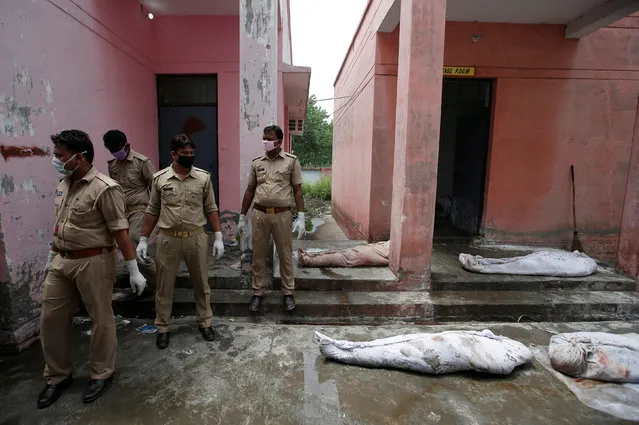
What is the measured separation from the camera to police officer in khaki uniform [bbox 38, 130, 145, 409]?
234 cm

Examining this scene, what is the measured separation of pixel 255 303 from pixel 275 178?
1340mm

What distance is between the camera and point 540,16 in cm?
565

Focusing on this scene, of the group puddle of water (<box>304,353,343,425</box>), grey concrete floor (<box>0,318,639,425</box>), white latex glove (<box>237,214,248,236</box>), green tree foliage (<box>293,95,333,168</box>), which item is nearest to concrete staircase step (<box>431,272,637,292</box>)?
grey concrete floor (<box>0,318,639,425</box>)

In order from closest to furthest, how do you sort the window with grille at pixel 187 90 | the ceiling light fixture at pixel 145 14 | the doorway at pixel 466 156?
the ceiling light fixture at pixel 145 14, the window with grille at pixel 187 90, the doorway at pixel 466 156

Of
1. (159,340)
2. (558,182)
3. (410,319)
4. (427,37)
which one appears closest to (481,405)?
(410,319)

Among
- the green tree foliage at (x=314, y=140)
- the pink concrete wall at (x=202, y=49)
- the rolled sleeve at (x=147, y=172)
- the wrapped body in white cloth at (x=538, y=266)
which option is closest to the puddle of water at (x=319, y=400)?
the rolled sleeve at (x=147, y=172)

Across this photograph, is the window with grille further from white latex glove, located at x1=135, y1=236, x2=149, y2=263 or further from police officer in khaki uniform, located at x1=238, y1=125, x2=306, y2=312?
white latex glove, located at x1=135, y1=236, x2=149, y2=263

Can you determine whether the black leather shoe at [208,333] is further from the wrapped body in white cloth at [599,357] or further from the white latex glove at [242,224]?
the wrapped body in white cloth at [599,357]

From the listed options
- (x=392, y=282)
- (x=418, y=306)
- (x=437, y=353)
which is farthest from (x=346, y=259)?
(x=437, y=353)

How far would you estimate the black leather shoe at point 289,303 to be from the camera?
3.74 m

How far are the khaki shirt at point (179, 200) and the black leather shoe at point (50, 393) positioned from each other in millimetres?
1308

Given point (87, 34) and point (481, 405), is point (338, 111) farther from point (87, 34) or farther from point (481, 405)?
point (481, 405)

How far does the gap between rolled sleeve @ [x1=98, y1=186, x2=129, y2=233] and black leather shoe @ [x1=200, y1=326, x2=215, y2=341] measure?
49.7 inches

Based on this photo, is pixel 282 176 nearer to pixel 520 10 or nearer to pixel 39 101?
pixel 39 101
